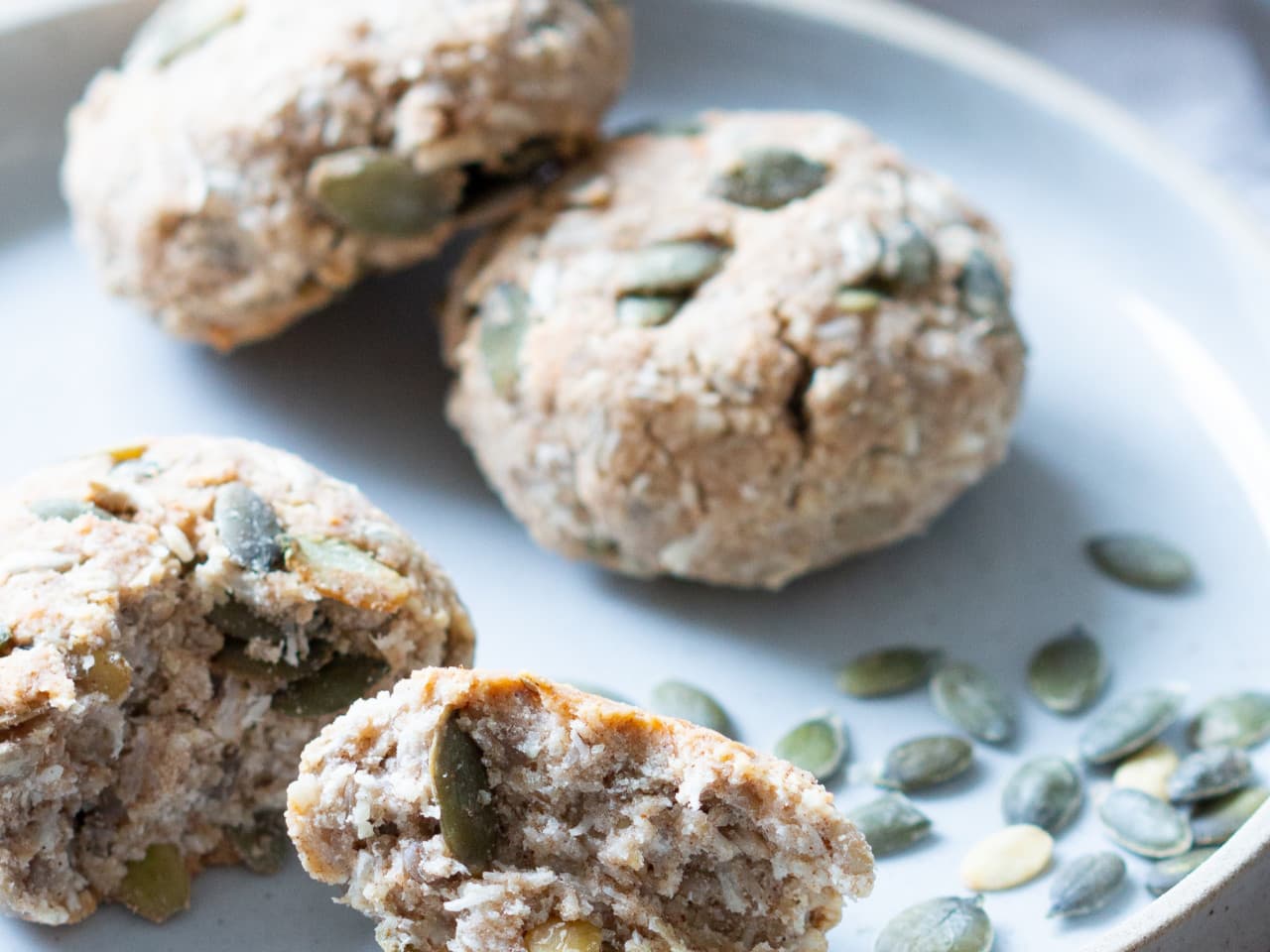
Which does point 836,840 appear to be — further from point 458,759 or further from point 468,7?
point 468,7

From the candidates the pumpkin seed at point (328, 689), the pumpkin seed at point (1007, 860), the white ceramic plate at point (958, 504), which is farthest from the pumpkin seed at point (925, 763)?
the pumpkin seed at point (328, 689)

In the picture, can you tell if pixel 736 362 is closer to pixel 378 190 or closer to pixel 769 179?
pixel 769 179

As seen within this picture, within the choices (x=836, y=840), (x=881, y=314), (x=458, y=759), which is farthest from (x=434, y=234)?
(x=836, y=840)

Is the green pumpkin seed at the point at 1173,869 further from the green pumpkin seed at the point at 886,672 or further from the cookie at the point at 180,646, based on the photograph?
the cookie at the point at 180,646

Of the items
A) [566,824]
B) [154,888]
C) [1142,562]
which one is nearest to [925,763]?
[1142,562]

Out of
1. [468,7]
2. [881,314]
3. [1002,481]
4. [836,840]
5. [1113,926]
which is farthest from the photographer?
[1002,481]

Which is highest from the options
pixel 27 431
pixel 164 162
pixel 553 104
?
pixel 553 104
